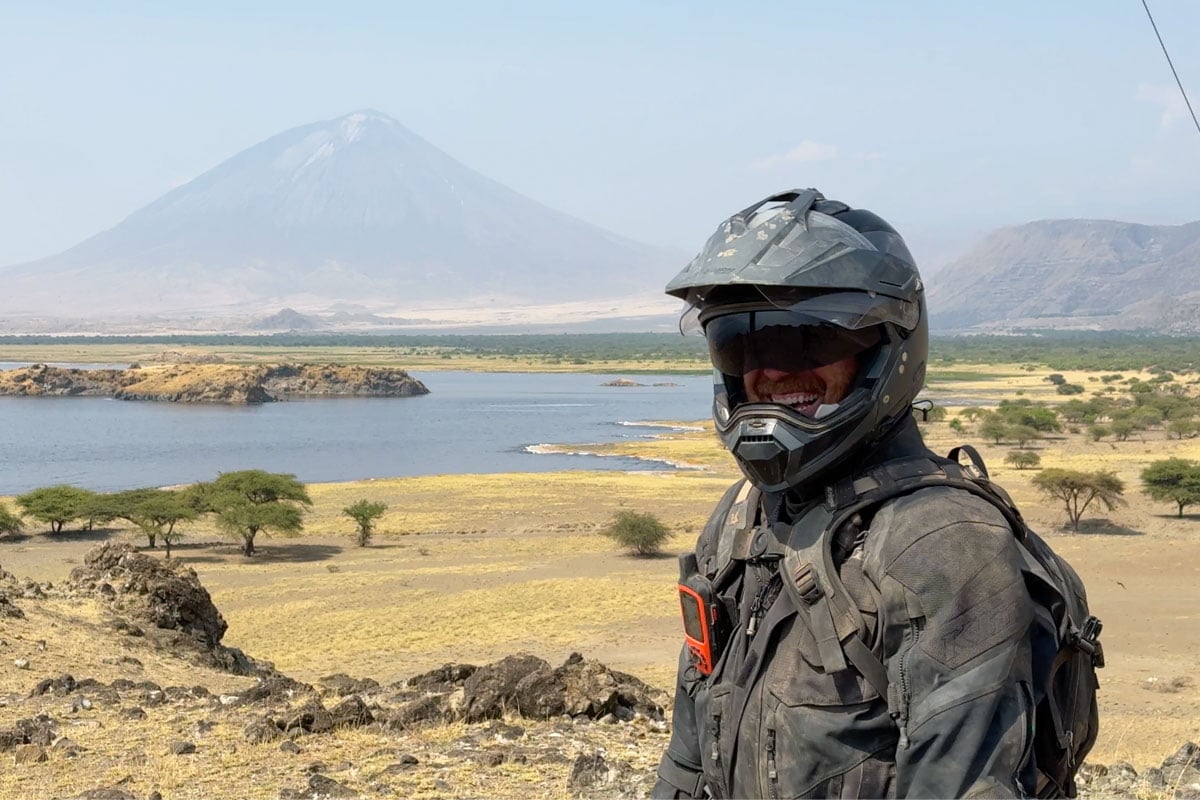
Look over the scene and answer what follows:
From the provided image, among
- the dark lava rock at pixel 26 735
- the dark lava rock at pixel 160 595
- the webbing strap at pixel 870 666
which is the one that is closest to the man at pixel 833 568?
the webbing strap at pixel 870 666

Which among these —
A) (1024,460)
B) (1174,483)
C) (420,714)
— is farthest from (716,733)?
(1024,460)

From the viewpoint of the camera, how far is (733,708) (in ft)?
8.69

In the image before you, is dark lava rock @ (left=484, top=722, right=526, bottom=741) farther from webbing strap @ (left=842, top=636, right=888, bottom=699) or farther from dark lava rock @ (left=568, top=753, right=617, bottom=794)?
webbing strap @ (left=842, top=636, right=888, bottom=699)

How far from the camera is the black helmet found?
8.71 ft

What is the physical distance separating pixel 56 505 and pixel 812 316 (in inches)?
1529

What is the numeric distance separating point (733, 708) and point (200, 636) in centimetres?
1473

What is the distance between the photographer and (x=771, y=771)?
254 centimetres

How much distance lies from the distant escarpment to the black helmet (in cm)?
10709

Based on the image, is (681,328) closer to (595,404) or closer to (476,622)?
(476,622)

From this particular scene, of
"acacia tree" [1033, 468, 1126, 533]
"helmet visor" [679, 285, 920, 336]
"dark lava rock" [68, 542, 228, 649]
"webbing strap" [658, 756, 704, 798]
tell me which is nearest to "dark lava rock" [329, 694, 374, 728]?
"dark lava rock" [68, 542, 228, 649]

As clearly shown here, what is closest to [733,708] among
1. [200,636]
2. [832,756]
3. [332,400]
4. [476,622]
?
[832,756]

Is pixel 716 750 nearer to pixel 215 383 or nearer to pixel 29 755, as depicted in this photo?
pixel 29 755

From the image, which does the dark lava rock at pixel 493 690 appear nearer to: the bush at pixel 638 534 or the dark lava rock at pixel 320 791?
the dark lava rock at pixel 320 791

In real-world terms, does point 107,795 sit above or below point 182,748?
above
